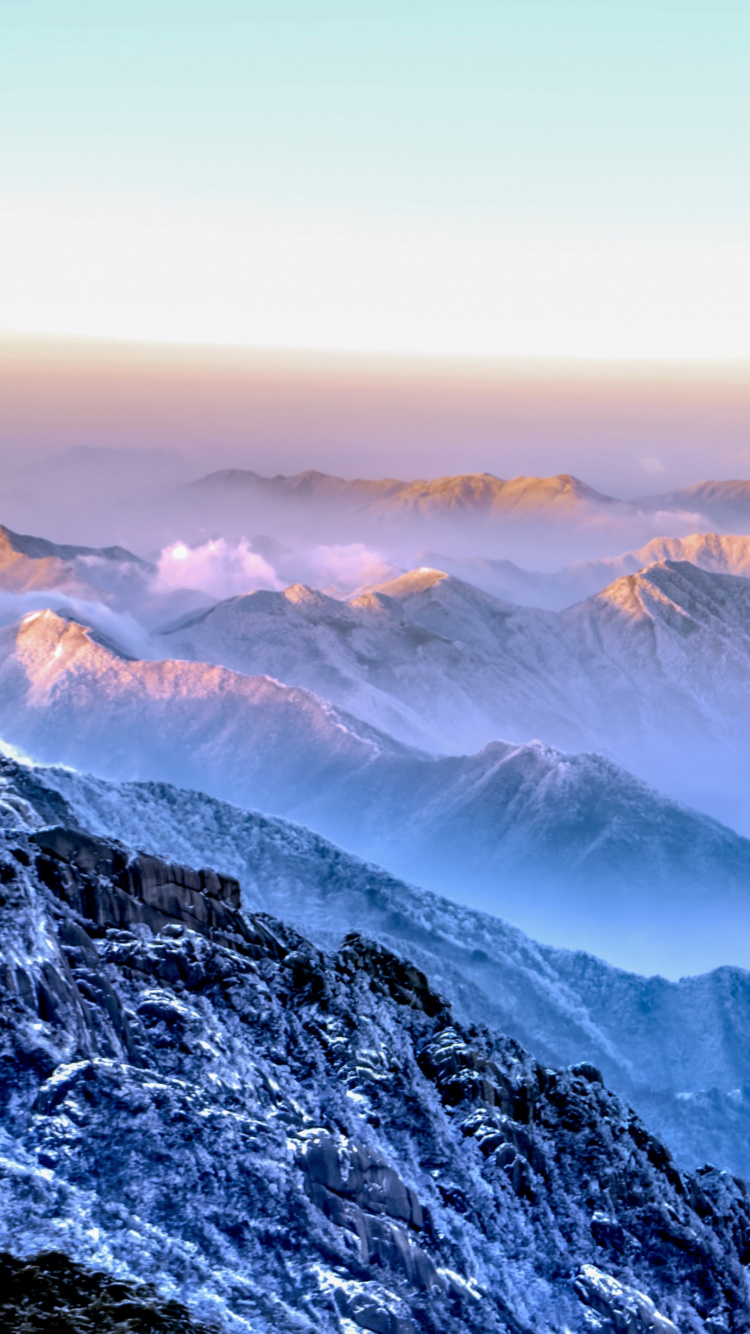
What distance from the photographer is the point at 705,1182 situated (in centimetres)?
5950

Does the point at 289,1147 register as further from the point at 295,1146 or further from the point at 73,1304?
the point at 73,1304

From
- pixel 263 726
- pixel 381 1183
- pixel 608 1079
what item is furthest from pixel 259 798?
pixel 381 1183

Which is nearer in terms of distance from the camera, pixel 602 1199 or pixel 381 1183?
pixel 381 1183

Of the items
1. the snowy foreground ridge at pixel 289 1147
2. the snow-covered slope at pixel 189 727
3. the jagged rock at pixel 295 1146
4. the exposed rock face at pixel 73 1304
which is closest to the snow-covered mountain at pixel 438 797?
the snow-covered slope at pixel 189 727

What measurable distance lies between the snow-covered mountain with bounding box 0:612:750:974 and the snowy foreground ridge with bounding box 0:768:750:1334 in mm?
87388

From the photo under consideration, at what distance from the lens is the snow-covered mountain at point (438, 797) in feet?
491

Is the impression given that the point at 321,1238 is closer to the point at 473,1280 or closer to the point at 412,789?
the point at 473,1280

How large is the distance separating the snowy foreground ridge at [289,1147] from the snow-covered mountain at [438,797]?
87.4 meters

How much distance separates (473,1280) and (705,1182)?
15593 mm

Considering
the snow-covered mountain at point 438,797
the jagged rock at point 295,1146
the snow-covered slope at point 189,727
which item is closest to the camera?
the jagged rock at point 295,1146

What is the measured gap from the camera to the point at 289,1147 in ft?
160

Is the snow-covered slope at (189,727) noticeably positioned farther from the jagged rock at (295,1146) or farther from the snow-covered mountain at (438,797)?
the jagged rock at (295,1146)

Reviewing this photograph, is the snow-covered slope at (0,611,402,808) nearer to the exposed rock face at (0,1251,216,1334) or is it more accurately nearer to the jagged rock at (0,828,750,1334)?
the jagged rock at (0,828,750,1334)

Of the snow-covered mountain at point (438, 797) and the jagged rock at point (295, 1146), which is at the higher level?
the snow-covered mountain at point (438, 797)
